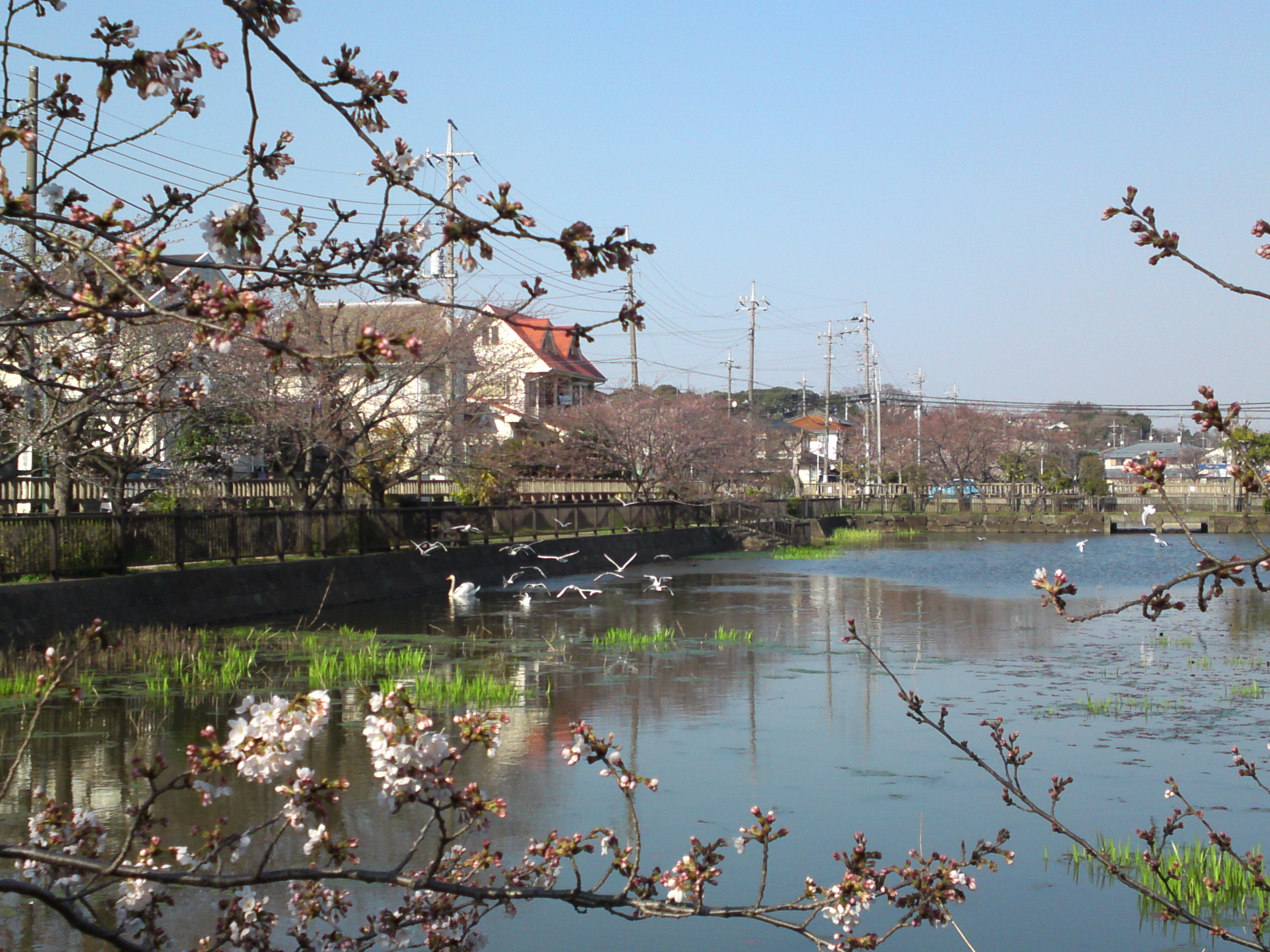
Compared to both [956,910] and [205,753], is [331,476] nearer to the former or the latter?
[956,910]

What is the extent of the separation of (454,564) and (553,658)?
11526 millimetres

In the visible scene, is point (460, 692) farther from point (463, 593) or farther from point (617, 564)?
point (617, 564)

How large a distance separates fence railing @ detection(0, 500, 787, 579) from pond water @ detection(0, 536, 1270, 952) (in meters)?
1.78

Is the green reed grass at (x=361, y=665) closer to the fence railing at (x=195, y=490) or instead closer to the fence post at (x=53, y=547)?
the fence post at (x=53, y=547)

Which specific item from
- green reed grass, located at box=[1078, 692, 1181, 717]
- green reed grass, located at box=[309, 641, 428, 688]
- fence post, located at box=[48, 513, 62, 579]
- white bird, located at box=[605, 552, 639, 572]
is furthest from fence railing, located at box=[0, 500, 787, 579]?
green reed grass, located at box=[1078, 692, 1181, 717]

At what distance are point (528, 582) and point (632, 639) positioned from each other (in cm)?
1099

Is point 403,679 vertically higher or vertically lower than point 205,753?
lower

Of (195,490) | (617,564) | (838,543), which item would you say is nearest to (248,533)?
(195,490)

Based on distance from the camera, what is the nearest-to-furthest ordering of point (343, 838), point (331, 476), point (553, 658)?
point (343, 838), point (553, 658), point (331, 476)

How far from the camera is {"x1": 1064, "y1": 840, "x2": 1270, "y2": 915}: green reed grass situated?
6.17 m

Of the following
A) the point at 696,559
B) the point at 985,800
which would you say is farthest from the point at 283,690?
the point at 696,559

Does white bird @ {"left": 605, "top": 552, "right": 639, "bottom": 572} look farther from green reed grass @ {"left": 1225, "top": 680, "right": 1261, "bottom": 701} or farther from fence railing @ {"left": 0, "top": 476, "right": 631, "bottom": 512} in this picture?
green reed grass @ {"left": 1225, "top": 680, "right": 1261, "bottom": 701}

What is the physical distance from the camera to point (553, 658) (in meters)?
15.0

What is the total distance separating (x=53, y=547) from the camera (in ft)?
50.5
